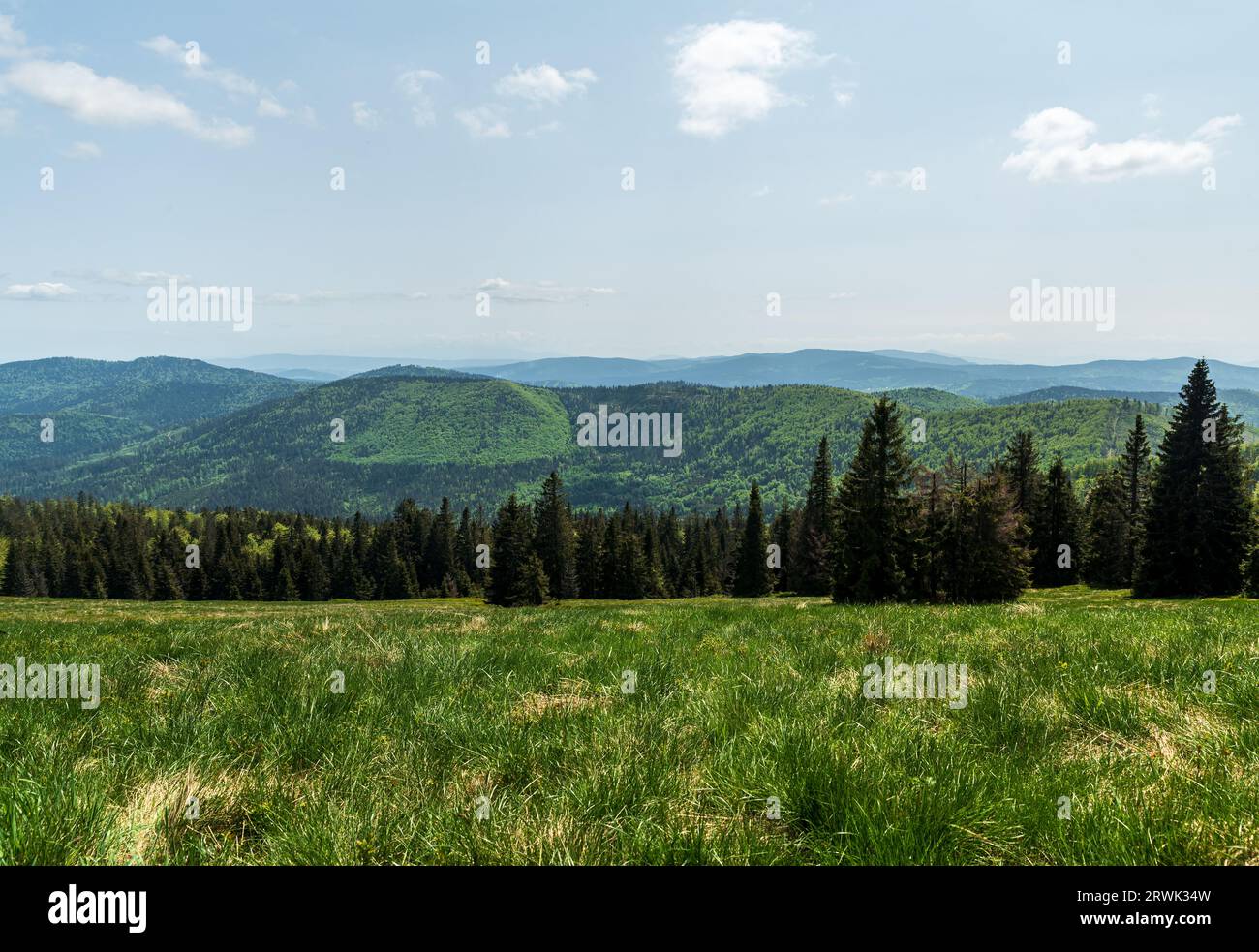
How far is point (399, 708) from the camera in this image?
17.5 ft

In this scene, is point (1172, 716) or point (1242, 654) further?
point (1242, 654)

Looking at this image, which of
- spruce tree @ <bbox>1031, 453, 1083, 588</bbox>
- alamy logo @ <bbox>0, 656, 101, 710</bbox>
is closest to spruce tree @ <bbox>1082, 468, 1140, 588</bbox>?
spruce tree @ <bbox>1031, 453, 1083, 588</bbox>

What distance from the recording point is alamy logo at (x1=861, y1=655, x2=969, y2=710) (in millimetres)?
5727

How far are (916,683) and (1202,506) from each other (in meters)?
68.7

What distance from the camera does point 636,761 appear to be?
13.1 ft

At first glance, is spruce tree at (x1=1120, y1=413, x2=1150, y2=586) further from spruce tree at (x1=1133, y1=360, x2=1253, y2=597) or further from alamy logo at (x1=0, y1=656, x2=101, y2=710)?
alamy logo at (x1=0, y1=656, x2=101, y2=710)

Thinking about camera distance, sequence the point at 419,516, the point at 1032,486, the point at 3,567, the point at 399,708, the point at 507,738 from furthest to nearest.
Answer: the point at 3,567, the point at 419,516, the point at 1032,486, the point at 399,708, the point at 507,738

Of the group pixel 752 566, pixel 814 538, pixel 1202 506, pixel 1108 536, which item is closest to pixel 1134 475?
pixel 1108 536

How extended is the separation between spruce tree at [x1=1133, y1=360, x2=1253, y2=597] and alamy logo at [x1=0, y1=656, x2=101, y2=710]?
72.8 m
